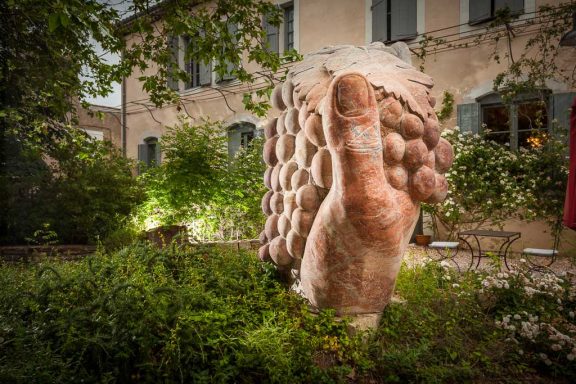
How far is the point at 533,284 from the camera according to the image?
2.95 m

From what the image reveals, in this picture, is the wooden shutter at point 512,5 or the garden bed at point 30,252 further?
the wooden shutter at point 512,5

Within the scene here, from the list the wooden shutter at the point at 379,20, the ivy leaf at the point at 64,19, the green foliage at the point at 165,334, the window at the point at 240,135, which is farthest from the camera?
the window at the point at 240,135

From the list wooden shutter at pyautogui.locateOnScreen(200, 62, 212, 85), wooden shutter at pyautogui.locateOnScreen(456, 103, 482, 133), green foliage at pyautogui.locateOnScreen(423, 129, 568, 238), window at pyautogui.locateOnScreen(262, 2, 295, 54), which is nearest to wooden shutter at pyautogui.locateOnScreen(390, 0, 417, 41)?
wooden shutter at pyautogui.locateOnScreen(456, 103, 482, 133)

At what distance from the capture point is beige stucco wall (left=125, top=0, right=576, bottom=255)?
683 centimetres

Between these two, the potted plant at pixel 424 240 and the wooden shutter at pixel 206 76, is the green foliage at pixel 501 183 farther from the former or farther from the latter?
the wooden shutter at pixel 206 76

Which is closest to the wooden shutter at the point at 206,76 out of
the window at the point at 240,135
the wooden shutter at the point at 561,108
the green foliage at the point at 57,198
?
the window at the point at 240,135

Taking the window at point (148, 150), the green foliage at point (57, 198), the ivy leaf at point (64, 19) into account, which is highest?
the window at point (148, 150)

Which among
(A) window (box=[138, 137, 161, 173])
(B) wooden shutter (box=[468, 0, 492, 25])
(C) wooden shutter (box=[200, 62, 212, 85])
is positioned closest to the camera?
(B) wooden shutter (box=[468, 0, 492, 25])

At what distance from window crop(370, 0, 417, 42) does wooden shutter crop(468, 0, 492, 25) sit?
1.03 metres

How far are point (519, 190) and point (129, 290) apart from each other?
639 centimetres

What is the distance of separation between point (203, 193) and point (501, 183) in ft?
16.2

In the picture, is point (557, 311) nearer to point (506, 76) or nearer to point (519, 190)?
Result: point (519, 190)

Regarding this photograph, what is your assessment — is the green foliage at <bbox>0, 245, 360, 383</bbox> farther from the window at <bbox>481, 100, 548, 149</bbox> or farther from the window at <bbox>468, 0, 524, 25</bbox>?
the window at <bbox>468, 0, 524, 25</bbox>

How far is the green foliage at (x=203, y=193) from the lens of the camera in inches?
247
